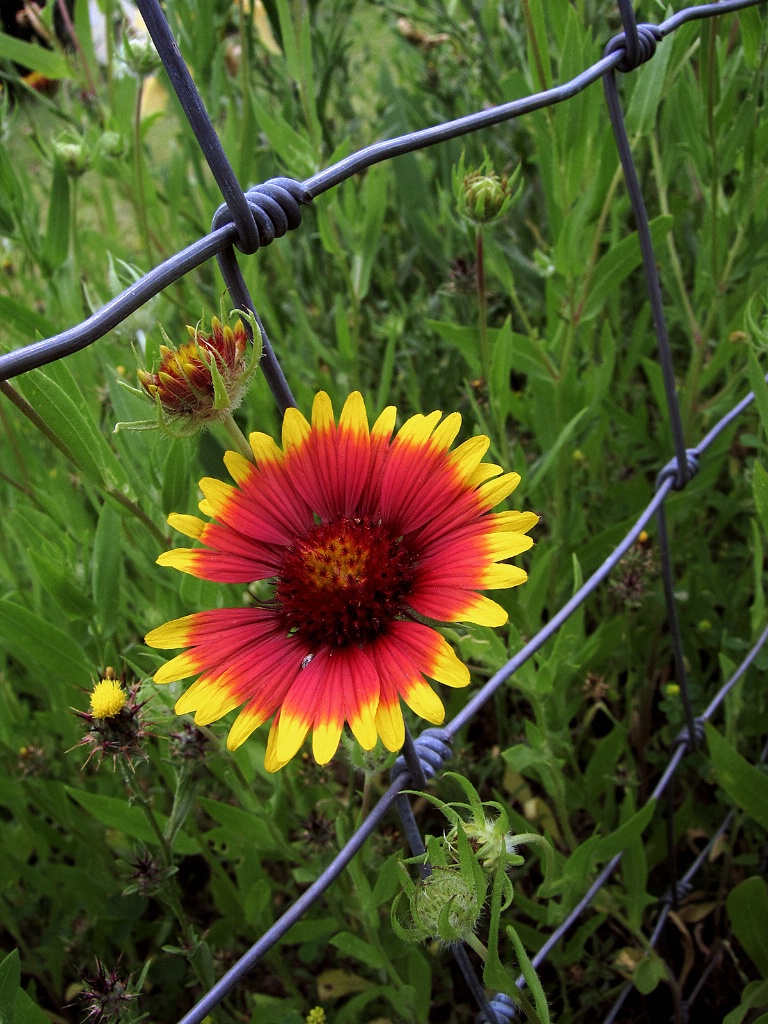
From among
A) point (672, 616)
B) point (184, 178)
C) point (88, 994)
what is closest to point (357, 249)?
point (184, 178)

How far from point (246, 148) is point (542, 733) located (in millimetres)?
790

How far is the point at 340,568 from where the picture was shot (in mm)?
510

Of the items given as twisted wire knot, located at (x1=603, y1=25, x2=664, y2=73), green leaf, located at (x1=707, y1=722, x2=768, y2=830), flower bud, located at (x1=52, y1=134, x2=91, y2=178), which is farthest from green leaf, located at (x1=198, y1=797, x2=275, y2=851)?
flower bud, located at (x1=52, y1=134, x2=91, y2=178)

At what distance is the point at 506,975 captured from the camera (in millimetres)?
472

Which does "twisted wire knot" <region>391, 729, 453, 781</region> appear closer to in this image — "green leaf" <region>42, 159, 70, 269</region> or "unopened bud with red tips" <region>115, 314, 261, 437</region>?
"unopened bud with red tips" <region>115, 314, 261, 437</region>

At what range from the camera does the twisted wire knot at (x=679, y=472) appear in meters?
0.79

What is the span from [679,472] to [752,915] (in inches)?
15.3

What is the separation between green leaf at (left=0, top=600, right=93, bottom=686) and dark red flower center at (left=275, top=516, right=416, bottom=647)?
10.6 inches


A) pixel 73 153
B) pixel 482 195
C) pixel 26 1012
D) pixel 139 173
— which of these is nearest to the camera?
pixel 26 1012

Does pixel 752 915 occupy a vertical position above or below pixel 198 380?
below

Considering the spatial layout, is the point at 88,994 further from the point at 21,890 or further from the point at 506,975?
the point at 21,890

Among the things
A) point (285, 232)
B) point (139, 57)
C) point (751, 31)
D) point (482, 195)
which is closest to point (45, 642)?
point (285, 232)

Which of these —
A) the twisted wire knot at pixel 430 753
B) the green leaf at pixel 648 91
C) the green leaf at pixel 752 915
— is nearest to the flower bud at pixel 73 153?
the green leaf at pixel 648 91

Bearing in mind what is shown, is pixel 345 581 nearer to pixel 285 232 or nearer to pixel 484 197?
pixel 285 232
